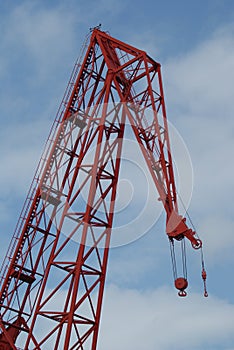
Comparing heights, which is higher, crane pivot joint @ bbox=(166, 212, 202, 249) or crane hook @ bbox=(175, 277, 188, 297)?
crane pivot joint @ bbox=(166, 212, 202, 249)

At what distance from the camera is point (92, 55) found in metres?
30.2

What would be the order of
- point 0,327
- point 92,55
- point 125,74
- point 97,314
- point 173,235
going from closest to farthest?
point 173,235 < point 97,314 < point 0,327 < point 125,74 < point 92,55

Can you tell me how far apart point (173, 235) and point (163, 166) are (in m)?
3.55

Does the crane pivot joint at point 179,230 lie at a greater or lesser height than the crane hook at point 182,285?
greater

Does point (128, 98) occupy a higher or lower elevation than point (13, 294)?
higher

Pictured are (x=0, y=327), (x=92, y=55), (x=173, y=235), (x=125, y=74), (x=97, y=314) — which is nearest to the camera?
(x=173, y=235)

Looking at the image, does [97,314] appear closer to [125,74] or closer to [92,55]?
[125,74]

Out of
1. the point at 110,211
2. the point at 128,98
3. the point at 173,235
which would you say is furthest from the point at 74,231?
the point at 128,98

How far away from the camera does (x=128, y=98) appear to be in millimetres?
27453

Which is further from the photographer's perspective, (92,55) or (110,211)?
(92,55)

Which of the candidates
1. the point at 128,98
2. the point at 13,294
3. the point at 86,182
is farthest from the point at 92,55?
the point at 13,294

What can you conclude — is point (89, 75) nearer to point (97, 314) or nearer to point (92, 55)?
point (92, 55)

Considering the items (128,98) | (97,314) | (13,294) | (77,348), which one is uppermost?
(128,98)

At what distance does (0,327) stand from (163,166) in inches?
407
